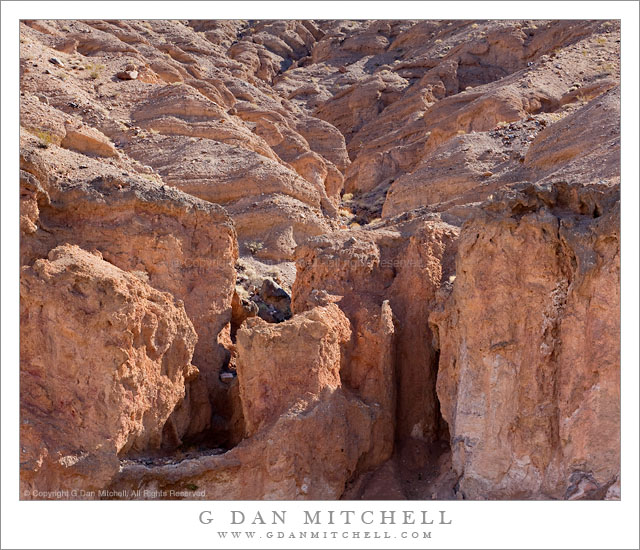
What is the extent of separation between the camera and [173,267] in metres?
18.4

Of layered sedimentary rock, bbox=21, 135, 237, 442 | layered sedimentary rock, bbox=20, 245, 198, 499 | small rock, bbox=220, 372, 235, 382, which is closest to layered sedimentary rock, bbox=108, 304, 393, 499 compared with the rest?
layered sedimentary rock, bbox=20, 245, 198, 499

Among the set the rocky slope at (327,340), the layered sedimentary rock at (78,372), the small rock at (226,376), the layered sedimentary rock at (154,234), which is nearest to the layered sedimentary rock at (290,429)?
the rocky slope at (327,340)

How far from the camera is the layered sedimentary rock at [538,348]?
46.2ft

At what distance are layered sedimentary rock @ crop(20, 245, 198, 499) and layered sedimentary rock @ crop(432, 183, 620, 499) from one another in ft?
16.6

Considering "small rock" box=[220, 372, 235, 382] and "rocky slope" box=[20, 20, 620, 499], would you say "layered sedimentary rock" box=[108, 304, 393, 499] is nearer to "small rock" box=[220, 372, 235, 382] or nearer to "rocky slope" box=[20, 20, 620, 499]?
"rocky slope" box=[20, 20, 620, 499]

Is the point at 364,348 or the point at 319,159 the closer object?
the point at 364,348

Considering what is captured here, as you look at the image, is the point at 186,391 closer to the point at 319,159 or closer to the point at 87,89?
the point at 87,89

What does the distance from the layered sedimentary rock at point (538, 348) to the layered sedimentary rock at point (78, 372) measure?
507 cm

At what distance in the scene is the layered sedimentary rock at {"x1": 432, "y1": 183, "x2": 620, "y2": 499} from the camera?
46.2ft

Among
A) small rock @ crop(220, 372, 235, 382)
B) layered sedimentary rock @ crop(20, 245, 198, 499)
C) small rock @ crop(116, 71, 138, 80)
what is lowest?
small rock @ crop(220, 372, 235, 382)

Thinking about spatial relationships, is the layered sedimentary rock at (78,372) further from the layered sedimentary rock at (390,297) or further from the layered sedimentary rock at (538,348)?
the layered sedimentary rock at (538,348)

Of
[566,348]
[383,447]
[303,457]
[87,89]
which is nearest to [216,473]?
[303,457]

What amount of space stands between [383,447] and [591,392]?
4016mm

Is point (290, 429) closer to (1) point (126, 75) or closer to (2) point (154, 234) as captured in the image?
(2) point (154, 234)
